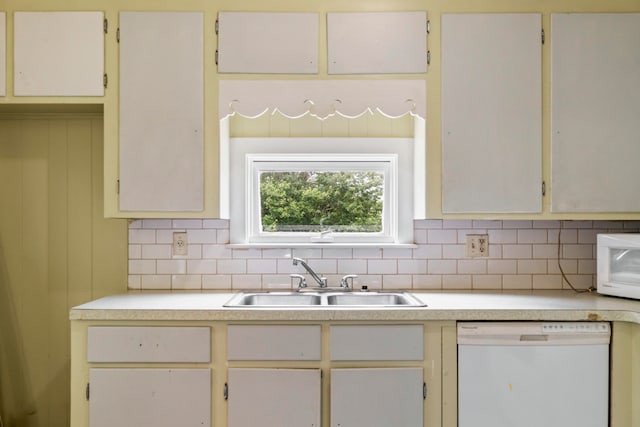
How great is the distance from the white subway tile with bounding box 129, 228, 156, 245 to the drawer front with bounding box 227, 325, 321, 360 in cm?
86

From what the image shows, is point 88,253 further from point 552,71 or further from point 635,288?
point 635,288

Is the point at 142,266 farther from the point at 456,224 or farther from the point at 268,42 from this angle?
the point at 456,224

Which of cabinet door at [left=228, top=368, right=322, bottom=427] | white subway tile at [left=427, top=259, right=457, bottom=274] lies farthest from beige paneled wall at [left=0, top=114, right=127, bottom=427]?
white subway tile at [left=427, top=259, right=457, bottom=274]

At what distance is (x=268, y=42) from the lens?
2010 millimetres

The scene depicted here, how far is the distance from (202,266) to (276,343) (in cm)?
76

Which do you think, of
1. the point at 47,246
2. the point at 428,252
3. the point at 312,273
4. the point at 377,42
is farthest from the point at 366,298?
the point at 47,246

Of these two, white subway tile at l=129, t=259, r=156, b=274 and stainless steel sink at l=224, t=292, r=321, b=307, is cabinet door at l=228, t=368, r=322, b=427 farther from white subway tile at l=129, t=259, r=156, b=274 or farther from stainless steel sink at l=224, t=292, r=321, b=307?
white subway tile at l=129, t=259, r=156, b=274

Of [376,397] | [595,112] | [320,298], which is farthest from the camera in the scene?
[320,298]

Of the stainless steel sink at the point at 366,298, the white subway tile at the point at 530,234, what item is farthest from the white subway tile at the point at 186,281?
the white subway tile at the point at 530,234

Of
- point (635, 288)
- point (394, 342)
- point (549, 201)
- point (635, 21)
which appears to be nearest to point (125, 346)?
point (394, 342)

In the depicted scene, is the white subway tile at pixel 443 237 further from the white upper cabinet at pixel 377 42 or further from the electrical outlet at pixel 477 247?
the white upper cabinet at pixel 377 42

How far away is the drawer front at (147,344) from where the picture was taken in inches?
69.1

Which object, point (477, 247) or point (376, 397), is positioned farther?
point (477, 247)

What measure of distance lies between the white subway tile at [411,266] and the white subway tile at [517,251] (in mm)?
438
